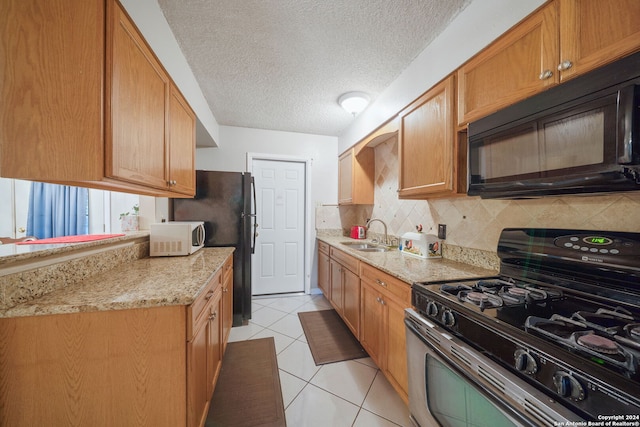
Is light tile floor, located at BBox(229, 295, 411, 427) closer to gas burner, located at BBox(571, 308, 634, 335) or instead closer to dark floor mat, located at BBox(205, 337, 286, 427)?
dark floor mat, located at BBox(205, 337, 286, 427)

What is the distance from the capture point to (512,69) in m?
1.09

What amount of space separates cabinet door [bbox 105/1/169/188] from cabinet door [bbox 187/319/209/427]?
82cm

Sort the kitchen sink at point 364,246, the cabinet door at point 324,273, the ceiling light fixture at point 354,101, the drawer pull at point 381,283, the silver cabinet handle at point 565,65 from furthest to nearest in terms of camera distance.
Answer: the cabinet door at point 324,273 → the kitchen sink at point 364,246 → the ceiling light fixture at point 354,101 → the drawer pull at point 381,283 → the silver cabinet handle at point 565,65

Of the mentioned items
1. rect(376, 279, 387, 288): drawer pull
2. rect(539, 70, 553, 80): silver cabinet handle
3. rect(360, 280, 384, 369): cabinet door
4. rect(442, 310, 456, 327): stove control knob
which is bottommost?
rect(360, 280, 384, 369): cabinet door

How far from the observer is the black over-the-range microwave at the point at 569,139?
2.29 feet

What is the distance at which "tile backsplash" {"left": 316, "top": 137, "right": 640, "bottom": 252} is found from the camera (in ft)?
3.23

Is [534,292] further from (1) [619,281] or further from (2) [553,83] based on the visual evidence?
(2) [553,83]

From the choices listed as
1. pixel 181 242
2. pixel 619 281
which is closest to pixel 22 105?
pixel 181 242

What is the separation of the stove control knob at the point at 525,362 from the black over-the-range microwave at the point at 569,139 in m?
0.60

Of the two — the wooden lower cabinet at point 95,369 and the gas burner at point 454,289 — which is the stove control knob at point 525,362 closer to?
the gas burner at point 454,289

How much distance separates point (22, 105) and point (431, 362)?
1.92m

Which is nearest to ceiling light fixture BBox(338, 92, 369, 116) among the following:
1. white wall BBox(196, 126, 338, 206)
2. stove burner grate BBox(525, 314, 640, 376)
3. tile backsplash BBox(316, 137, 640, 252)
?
tile backsplash BBox(316, 137, 640, 252)

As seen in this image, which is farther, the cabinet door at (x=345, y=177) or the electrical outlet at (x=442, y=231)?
the cabinet door at (x=345, y=177)

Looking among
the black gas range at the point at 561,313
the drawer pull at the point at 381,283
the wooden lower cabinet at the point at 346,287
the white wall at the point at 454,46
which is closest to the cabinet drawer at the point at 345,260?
the wooden lower cabinet at the point at 346,287
